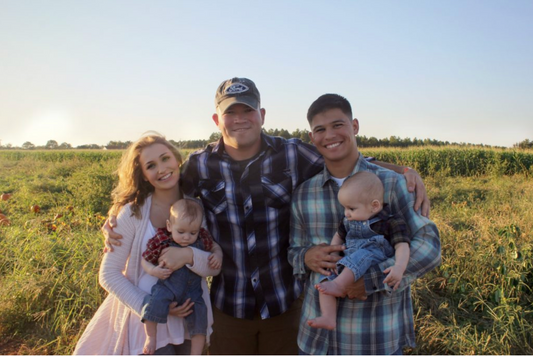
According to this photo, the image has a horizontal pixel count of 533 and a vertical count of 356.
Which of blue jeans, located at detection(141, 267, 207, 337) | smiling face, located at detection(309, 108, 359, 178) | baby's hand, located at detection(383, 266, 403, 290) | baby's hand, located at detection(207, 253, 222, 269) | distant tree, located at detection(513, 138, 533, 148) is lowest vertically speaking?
blue jeans, located at detection(141, 267, 207, 337)

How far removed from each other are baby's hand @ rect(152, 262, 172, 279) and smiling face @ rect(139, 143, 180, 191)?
1.55ft

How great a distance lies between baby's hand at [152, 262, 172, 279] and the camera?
2.21m

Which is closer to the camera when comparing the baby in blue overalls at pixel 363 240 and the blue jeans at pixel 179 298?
Result: the baby in blue overalls at pixel 363 240

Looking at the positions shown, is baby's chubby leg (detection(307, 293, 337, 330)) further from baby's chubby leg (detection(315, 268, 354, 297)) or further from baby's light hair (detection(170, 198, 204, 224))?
baby's light hair (detection(170, 198, 204, 224))

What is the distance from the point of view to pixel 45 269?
14.0ft

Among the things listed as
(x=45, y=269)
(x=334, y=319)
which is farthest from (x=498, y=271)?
(x=45, y=269)

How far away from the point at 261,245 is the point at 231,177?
478 mm

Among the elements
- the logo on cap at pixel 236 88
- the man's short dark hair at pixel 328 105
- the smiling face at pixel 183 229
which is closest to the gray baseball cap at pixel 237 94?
the logo on cap at pixel 236 88

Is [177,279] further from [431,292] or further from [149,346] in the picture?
[431,292]

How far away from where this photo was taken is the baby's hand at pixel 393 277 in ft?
6.53

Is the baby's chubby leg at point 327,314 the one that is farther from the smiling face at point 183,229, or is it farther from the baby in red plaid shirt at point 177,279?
the smiling face at point 183,229

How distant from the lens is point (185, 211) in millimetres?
2258

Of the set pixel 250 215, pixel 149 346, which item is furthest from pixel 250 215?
pixel 149 346

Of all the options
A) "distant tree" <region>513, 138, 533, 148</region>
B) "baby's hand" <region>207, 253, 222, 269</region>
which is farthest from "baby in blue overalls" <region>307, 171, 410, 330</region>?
"distant tree" <region>513, 138, 533, 148</region>
